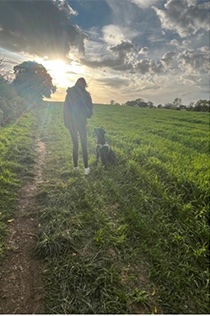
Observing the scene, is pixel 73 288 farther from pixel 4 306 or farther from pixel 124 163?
pixel 124 163

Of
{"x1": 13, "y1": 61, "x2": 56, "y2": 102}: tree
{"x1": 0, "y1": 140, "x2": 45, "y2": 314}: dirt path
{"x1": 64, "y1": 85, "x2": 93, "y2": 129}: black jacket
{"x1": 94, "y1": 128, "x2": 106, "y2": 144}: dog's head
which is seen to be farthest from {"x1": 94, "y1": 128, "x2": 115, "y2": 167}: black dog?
{"x1": 13, "y1": 61, "x2": 56, "y2": 102}: tree

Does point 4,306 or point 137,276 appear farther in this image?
point 137,276

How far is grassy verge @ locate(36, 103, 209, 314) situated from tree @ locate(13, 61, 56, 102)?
107ft

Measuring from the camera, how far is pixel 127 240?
5402 mm

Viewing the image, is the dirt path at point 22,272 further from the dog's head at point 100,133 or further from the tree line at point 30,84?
the tree line at point 30,84

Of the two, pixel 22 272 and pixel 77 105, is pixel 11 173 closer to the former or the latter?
pixel 77 105

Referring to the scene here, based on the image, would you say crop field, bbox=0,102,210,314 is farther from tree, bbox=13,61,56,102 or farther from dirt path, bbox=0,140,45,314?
tree, bbox=13,61,56,102

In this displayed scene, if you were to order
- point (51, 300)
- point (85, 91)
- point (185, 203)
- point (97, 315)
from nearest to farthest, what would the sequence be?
point (97, 315)
point (51, 300)
point (185, 203)
point (85, 91)

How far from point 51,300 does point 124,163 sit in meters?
6.70

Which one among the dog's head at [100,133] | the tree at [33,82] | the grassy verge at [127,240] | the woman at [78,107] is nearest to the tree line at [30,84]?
the tree at [33,82]

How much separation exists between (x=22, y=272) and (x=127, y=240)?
2.06m

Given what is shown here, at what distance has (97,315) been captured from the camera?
355 cm

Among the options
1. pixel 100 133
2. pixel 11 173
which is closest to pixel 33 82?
pixel 100 133

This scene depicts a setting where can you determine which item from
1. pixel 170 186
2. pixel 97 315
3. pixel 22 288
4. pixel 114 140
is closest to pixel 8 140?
pixel 114 140
